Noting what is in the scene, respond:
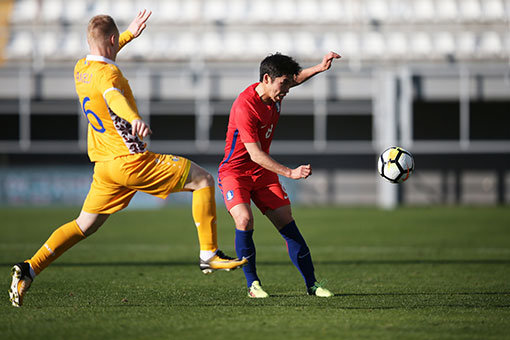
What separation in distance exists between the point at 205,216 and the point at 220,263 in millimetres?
375

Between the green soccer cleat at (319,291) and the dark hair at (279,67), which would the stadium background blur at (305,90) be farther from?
the dark hair at (279,67)

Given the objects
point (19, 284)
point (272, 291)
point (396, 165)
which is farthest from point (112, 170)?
point (396, 165)

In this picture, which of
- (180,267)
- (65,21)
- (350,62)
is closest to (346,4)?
(350,62)

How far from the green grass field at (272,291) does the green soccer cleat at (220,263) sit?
31 cm

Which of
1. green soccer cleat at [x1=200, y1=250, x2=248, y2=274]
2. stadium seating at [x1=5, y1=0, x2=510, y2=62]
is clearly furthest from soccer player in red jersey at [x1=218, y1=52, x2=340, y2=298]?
stadium seating at [x1=5, y1=0, x2=510, y2=62]

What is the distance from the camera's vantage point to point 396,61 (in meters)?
24.9

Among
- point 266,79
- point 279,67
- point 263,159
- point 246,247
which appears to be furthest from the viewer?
point 246,247

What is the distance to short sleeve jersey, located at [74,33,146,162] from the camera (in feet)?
16.0

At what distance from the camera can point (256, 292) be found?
18.5 ft

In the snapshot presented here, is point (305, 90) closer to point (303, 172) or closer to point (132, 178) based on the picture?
point (303, 172)

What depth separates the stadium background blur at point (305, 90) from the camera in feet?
76.0

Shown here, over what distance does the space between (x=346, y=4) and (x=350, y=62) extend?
2.97m

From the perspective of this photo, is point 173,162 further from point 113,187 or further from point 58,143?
point 58,143

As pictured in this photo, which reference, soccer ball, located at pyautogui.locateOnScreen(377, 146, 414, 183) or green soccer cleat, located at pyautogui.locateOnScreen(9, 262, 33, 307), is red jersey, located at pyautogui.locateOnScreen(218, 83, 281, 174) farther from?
green soccer cleat, located at pyautogui.locateOnScreen(9, 262, 33, 307)
